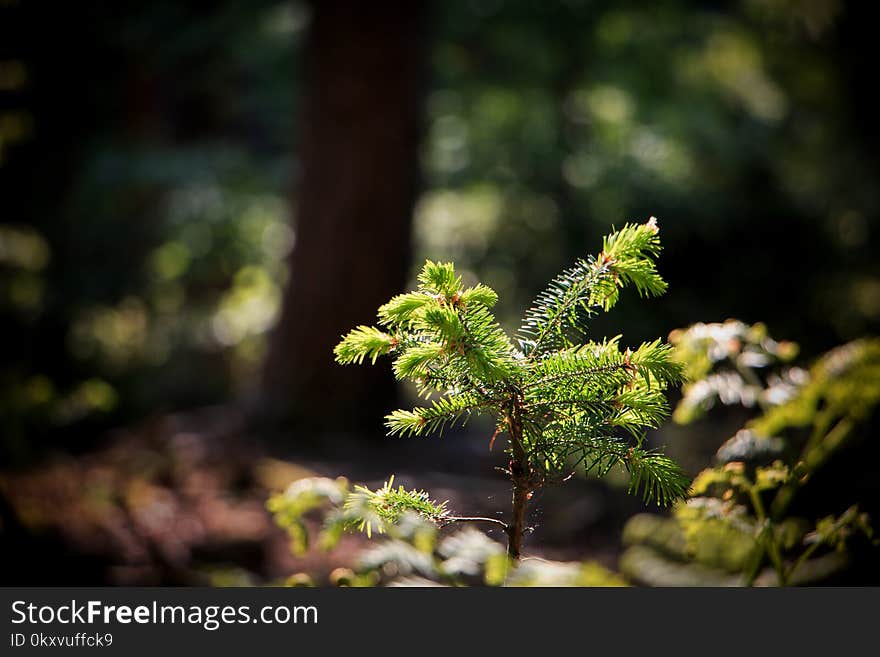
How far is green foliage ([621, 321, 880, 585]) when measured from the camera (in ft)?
4.11

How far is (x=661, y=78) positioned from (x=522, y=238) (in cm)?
375

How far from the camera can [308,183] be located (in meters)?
4.61

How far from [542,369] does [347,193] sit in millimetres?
3704

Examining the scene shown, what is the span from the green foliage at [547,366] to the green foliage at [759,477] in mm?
309

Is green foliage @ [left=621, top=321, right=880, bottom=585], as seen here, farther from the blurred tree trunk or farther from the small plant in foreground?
the blurred tree trunk

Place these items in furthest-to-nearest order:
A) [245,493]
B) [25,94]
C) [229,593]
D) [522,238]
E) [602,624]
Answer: [25,94]
[522,238]
[245,493]
[229,593]
[602,624]

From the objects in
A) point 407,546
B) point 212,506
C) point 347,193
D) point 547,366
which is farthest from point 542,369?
point 347,193

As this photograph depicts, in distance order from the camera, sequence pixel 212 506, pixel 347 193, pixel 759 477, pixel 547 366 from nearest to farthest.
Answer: pixel 547 366, pixel 759 477, pixel 212 506, pixel 347 193

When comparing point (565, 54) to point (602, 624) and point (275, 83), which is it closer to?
point (275, 83)

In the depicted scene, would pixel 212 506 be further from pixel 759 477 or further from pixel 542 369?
pixel 542 369

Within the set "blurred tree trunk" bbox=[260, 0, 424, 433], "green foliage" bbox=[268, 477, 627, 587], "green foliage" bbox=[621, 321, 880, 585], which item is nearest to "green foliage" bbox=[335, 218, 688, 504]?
"green foliage" bbox=[268, 477, 627, 587]

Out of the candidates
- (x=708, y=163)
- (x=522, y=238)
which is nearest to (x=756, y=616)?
(x=522, y=238)

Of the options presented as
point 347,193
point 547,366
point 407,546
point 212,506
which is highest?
point 347,193

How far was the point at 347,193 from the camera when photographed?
450 cm
